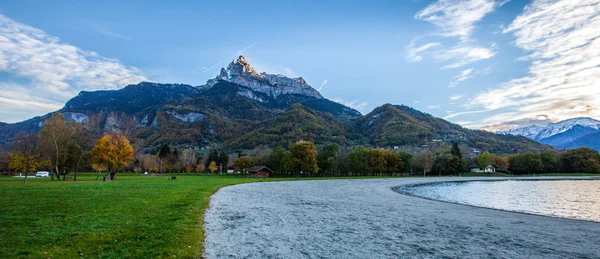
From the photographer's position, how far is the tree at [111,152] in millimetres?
53094

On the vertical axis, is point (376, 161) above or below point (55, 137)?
below

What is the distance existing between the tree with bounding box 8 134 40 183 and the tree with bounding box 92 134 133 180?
8.11 metres

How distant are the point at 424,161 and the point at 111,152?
315 ft

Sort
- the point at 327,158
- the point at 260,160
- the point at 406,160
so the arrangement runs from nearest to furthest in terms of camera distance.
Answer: the point at 327,158 → the point at 406,160 → the point at 260,160

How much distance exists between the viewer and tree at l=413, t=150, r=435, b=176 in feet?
354

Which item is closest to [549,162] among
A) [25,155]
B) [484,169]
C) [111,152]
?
[484,169]

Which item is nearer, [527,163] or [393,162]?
[393,162]

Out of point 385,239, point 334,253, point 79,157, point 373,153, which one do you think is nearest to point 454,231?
point 385,239

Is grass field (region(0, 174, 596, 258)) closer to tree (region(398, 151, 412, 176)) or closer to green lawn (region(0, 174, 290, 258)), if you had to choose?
green lawn (region(0, 174, 290, 258))

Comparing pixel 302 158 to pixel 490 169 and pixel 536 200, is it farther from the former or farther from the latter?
pixel 490 169

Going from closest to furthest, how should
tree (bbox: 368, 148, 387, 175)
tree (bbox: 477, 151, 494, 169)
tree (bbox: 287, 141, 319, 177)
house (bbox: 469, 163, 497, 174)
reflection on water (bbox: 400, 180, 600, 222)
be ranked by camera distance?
1. reflection on water (bbox: 400, 180, 600, 222)
2. tree (bbox: 287, 141, 319, 177)
3. tree (bbox: 368, 148, 387, 175)
4. tree (bbox: 477, 151, 494, 169)
5. house (bbox: 469, 163, 497, 174)

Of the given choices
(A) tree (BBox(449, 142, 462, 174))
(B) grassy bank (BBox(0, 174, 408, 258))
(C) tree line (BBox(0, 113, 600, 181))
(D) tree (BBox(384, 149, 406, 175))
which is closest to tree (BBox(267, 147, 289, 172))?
(C) tree line (BBox(0, 113, 600, 181))

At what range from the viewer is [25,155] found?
4509cm

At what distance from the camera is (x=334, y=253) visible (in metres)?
9.76
